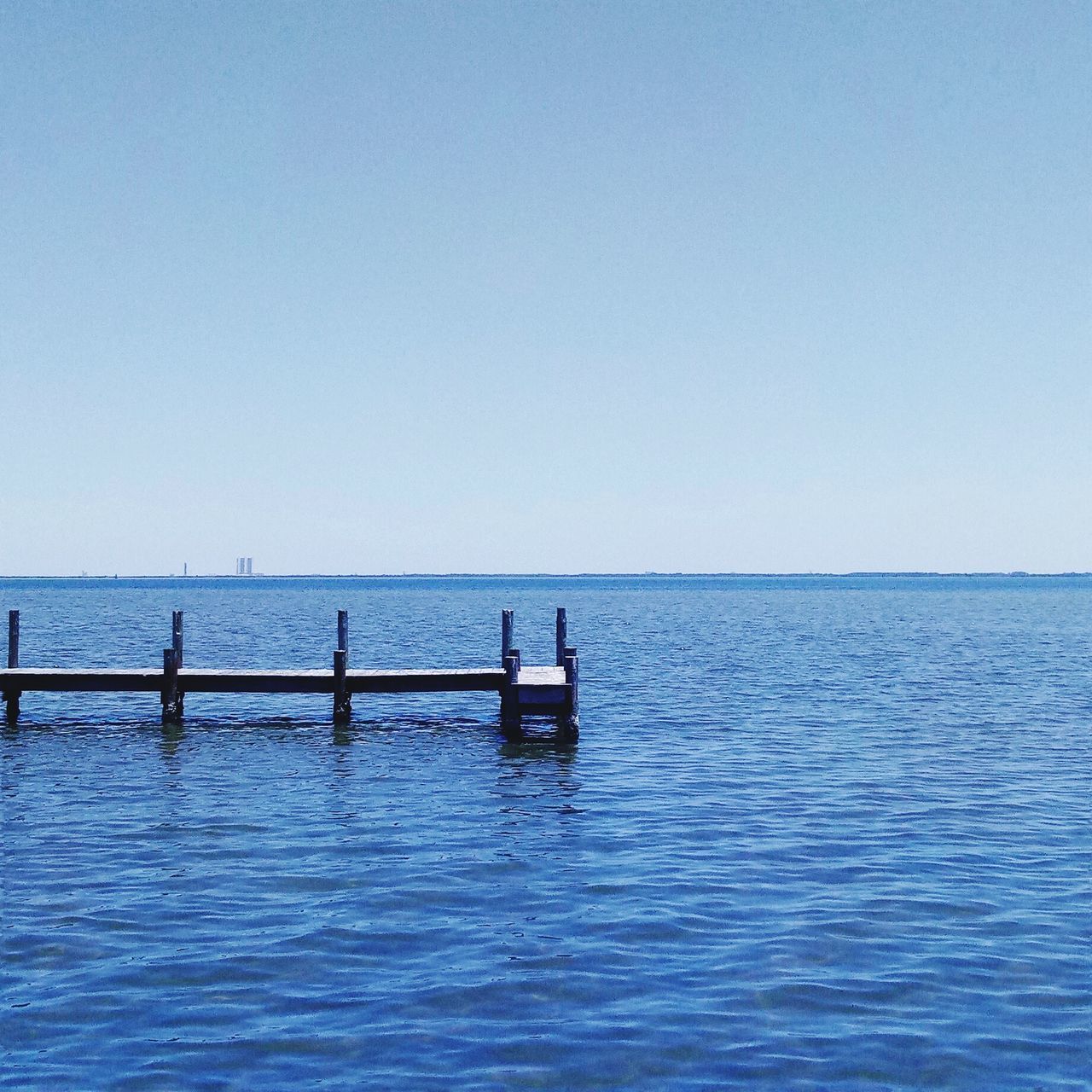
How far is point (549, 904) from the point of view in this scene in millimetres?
11812

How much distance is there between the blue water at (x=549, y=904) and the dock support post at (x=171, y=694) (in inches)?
24.4

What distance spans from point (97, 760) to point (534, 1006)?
14.5 metres

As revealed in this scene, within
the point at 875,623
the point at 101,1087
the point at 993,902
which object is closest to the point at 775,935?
the point at 993,902

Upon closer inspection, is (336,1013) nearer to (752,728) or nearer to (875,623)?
(752,728)

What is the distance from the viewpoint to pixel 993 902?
11695mm

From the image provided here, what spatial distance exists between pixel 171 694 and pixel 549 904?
52.2 feet

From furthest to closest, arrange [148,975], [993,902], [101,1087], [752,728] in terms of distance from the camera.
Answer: [752,728], [993,902], [148,975], [101,1087]

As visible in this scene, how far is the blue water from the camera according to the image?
830 cm

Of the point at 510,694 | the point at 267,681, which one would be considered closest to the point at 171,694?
the point at 267,681

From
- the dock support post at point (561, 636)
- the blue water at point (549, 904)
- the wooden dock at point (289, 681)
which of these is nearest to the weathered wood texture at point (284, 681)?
the wooden dock at point (289, 681)

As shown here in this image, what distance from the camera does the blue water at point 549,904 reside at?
8297 mm

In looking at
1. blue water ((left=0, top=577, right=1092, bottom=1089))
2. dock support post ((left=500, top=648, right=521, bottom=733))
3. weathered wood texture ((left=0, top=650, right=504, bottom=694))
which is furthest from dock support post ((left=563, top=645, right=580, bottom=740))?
weathered wood texture ((left=0, top=650, right=504, bottom=694))

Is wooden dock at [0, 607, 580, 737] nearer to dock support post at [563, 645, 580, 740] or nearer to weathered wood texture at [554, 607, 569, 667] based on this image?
dock support post at [563, 645, 580, 740]

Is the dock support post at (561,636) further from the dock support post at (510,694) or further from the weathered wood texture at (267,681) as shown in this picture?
the weathered wood texture at (267,681)
